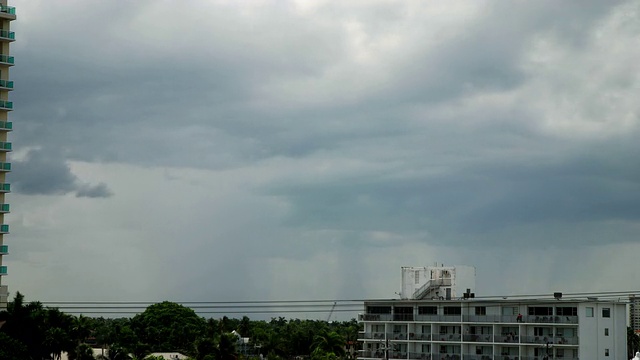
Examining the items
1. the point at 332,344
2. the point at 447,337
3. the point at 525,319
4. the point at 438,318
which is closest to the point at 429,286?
the point at 438,318

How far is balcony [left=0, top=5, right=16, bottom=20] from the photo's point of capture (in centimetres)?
15014

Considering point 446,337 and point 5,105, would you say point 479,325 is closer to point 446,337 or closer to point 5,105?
point 446,337

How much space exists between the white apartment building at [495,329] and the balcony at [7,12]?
271ft

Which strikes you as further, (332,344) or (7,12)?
(332,344)

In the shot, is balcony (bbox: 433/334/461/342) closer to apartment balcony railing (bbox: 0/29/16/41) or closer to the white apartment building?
the white apartment building

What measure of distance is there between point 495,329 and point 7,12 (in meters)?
99.4

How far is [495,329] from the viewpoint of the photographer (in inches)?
6033

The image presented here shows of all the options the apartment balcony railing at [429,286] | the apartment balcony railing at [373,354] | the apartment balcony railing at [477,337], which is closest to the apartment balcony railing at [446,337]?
the apartment balcony railing at [477,337]

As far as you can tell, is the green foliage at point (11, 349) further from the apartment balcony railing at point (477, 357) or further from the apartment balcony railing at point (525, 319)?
the apartment balcony railing at point (525, 319)

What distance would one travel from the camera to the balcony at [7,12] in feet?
493

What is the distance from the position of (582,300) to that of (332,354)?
1932 inches

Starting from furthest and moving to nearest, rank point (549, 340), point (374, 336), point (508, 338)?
1. point (374, 336)
2. point (508, 338)
3. point (549, 340)

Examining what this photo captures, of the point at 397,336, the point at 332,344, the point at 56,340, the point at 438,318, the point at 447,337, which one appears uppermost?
the point at 438,318

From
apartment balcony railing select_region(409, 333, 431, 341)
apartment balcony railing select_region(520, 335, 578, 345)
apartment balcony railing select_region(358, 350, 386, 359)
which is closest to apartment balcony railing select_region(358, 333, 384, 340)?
apartment balcony railing select_region(358, 350, 386, 359)
